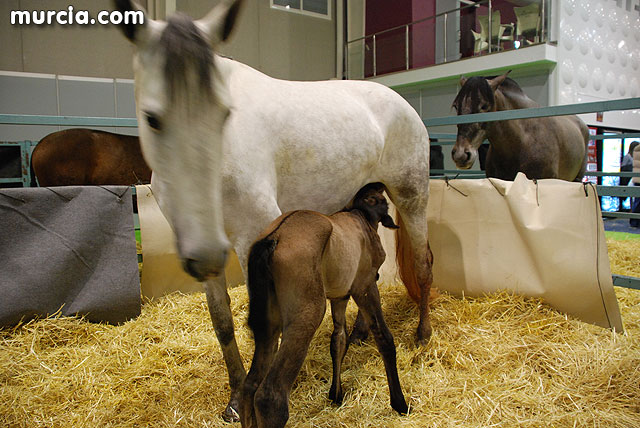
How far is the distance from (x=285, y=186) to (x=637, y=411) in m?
1.81

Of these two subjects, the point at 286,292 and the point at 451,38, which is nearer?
the point at 286,292

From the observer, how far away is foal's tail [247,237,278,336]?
151cm

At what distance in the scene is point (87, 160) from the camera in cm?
374

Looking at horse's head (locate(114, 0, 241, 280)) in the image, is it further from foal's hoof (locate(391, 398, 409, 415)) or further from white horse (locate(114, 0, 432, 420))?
foal's hoof (locate(391, 398, 409, 415))

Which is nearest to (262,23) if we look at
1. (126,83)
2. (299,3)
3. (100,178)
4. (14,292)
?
(299,3)

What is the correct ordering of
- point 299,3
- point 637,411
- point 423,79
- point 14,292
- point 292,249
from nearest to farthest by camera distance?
1. point 292,249
2. point 637,411
3. point 14,292
4. point 423,79
5. point 299,3

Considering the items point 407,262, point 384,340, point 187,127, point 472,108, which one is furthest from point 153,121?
point 472,108

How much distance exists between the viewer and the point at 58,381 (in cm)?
223

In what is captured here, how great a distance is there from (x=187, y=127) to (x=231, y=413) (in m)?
1.41

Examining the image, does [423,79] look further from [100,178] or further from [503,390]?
[503,390]

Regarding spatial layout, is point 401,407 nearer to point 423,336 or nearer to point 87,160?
point 423,336

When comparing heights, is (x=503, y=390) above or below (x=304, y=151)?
below

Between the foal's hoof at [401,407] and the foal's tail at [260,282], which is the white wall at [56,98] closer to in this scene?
the foal's tail at [260,282]

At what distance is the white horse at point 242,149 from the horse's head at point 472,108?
1119mm
